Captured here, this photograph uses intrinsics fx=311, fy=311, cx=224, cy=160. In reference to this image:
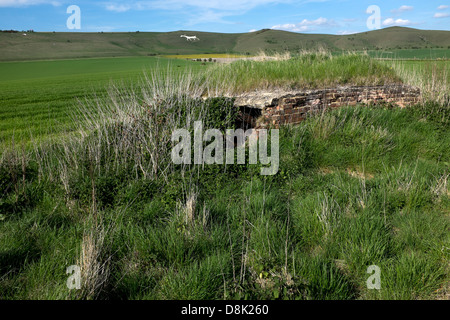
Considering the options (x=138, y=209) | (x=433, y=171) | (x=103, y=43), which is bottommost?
(x=138, y=209)

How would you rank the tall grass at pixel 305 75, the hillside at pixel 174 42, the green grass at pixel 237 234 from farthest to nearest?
the hillside at pixel 174 42 → the tall grass at pixel 305 75 → the green grass at pixel 237 234

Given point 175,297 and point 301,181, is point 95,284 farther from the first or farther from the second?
point 301,181

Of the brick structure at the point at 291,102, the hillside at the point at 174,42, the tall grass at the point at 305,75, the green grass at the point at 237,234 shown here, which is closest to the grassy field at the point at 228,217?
the green grass at the point at 237,234

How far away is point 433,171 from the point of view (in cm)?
530

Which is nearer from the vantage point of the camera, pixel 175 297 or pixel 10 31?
pixel 175 297

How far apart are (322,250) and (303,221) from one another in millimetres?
526

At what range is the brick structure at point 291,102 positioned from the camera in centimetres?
726

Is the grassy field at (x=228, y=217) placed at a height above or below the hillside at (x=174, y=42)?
Answer: below

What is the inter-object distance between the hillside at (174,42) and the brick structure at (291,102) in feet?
185

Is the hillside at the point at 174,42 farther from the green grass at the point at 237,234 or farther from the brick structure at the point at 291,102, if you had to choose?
the green grass at the point at 237,234

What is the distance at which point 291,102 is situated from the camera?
7.38 m

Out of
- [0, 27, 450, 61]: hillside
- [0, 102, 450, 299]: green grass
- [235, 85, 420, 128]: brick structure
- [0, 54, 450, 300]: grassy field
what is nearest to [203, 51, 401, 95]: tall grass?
[235, 85, 420, 128]: brick structure

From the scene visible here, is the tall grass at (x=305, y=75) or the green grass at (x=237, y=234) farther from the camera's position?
the tall grass at (x=305, y=75)
